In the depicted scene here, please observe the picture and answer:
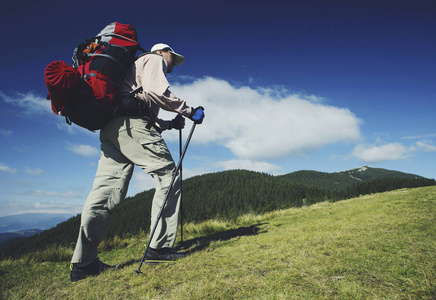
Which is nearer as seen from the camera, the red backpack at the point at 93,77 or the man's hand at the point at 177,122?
the red backpack at the point at 93,77

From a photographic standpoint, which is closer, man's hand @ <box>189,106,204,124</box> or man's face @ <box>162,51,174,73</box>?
man's hand @ <box>189,106,204,124</box>

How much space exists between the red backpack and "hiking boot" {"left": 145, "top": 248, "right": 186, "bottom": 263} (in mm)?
1985

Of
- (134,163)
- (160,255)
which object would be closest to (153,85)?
(134,163)

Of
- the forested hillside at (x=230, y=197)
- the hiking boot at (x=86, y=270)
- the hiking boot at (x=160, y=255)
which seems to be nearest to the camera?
the hiking boot at (x=86, y=270)

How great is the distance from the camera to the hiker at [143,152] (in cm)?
310

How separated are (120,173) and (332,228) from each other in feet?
11.8

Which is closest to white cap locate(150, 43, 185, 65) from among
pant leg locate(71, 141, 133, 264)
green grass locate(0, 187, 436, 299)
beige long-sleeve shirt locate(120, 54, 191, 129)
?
beige long-sleeve shirt locate(120, 54, 191, 129)

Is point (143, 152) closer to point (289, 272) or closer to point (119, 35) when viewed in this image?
point (119, 35)

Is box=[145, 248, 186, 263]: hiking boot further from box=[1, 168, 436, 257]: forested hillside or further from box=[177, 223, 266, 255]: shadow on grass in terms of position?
box=[1, 168, 436, 257]: forested hillside

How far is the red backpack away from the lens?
2650mm

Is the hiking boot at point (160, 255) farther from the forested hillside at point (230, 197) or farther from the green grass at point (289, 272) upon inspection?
the forested hillside at point (230, 197)

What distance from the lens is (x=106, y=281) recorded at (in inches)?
102

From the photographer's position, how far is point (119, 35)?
332cm

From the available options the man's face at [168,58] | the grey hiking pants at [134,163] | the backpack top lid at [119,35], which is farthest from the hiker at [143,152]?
the man's face at [168,58]
